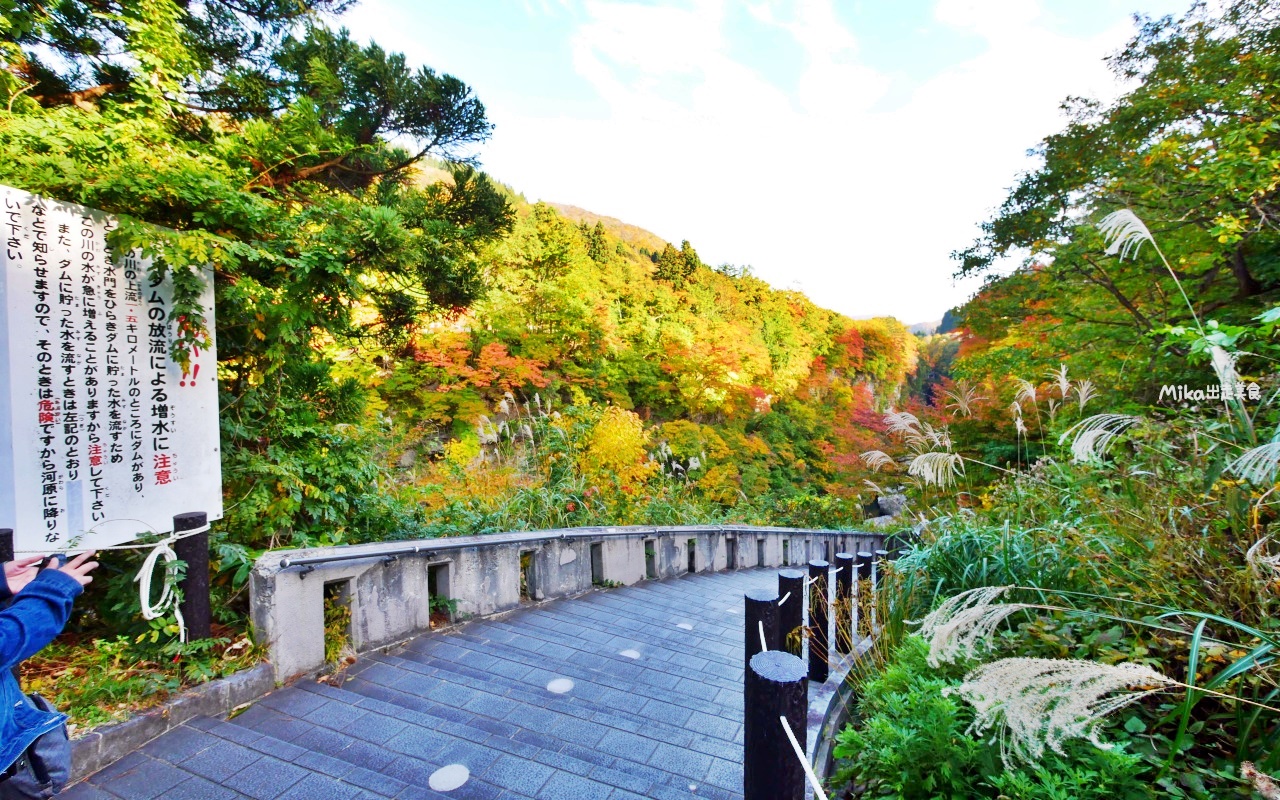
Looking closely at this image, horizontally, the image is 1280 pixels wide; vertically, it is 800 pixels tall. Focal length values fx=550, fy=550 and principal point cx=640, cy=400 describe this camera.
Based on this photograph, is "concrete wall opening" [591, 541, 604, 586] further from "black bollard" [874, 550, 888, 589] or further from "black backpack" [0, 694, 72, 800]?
"black backpack" [0, 694, 72, 800]

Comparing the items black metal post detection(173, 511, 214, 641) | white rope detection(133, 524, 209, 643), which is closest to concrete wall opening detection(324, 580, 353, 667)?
black metal post detection(173, 511, 214, 641)

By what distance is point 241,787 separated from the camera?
206 cm

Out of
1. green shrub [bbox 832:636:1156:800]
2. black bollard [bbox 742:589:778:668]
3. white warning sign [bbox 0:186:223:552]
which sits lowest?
green shrub [bbox 832:636:1156:800]

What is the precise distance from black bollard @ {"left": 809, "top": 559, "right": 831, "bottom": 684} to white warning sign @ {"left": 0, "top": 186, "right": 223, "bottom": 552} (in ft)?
11.5

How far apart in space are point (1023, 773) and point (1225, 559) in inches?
53.1

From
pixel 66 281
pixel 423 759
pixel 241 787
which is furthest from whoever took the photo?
pixel 66 281

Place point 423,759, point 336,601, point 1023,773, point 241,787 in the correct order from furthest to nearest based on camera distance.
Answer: point 336,601
point 423,759
point 241,787
point 1023,773

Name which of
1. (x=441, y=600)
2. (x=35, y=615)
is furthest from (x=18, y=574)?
(x=441, y=600)

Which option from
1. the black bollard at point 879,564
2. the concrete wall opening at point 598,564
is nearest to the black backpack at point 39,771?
the black bollard at point 879,564

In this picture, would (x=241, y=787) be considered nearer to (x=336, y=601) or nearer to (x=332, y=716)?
(x=332, y=716)

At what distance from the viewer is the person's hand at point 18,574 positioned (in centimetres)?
180

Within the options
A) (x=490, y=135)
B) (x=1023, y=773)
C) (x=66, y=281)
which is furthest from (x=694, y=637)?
(x=490, y=135)

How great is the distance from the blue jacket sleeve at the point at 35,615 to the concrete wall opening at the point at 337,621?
159 cm

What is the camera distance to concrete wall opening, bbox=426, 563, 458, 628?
3988 millimetres
